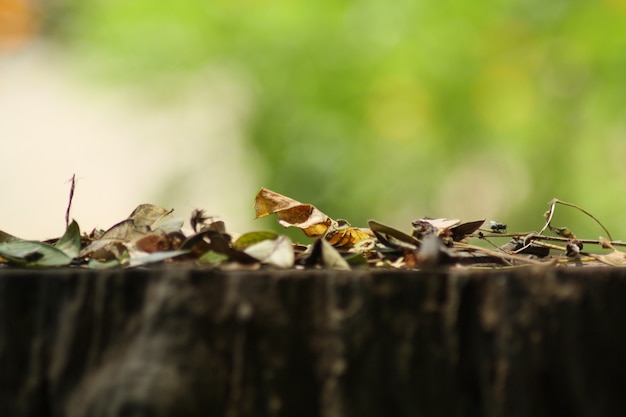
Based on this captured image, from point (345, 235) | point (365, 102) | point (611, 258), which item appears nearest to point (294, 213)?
point (345, 235)

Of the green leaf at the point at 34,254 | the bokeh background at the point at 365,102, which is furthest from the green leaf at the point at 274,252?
the bokeh background at the point at 365,102

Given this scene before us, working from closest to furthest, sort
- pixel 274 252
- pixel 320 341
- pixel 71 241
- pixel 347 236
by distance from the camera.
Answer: pixel 320 341, pixel 274 252, pixel 71 241, pixel 347 236

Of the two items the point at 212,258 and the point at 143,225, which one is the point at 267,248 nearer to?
the point at 212,258

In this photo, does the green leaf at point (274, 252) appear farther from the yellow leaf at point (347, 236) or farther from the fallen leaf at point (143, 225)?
the yellow leaf at point (347, 236)

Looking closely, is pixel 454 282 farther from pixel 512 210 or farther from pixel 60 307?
pixel 512 210

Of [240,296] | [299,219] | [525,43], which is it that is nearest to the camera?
[240,296]

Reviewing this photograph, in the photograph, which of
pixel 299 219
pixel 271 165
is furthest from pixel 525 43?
pixel 299 219

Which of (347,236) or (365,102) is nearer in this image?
(347,236)
